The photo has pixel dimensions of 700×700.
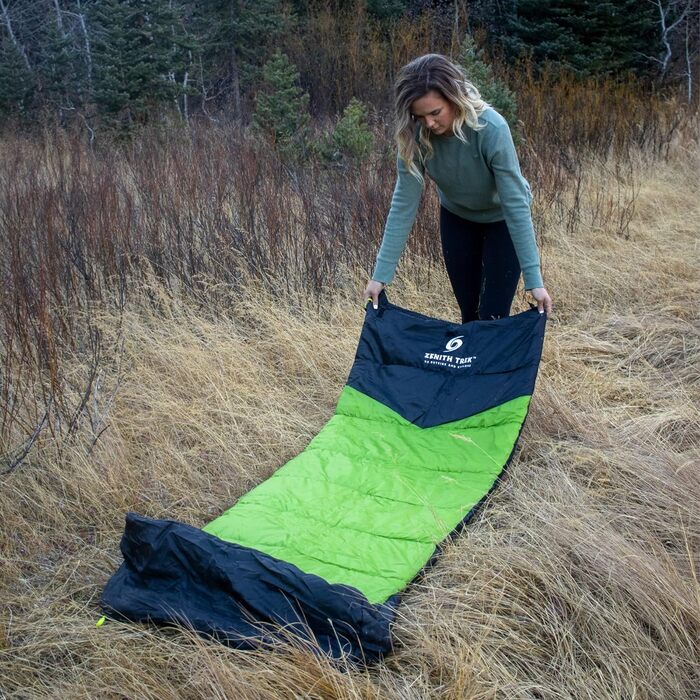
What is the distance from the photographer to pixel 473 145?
285cm

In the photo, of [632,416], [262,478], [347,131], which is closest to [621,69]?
[347,131]

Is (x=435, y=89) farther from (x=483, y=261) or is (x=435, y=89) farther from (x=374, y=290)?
(x=374, y=290)

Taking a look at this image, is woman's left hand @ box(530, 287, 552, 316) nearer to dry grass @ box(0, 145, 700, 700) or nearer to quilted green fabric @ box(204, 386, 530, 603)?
quilted green fabric @ box(204, 386, 530, 603)

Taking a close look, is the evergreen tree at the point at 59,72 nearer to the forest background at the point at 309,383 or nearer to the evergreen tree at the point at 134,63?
the evergreen tree at the point at 134,63

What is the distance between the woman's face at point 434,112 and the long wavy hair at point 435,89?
13 mm

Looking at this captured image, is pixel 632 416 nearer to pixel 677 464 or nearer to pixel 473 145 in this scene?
pixel 677 464

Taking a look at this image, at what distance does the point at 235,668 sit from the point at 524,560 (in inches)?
35.1

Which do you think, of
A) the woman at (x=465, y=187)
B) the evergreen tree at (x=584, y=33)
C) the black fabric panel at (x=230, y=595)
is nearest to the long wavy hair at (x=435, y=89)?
the woman at (x=465, y=187)

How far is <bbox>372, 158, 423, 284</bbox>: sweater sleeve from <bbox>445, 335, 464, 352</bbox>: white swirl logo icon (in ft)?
1.29

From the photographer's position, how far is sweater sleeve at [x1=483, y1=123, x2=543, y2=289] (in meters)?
2.81

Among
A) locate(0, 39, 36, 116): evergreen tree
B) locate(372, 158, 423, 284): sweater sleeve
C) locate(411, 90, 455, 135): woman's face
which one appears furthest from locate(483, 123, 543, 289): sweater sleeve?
locate(0, 39, 36, 116): evergreen tree

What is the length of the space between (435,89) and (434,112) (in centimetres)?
8

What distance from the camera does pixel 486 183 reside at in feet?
9.65

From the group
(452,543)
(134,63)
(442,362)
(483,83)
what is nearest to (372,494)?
(452,543)
